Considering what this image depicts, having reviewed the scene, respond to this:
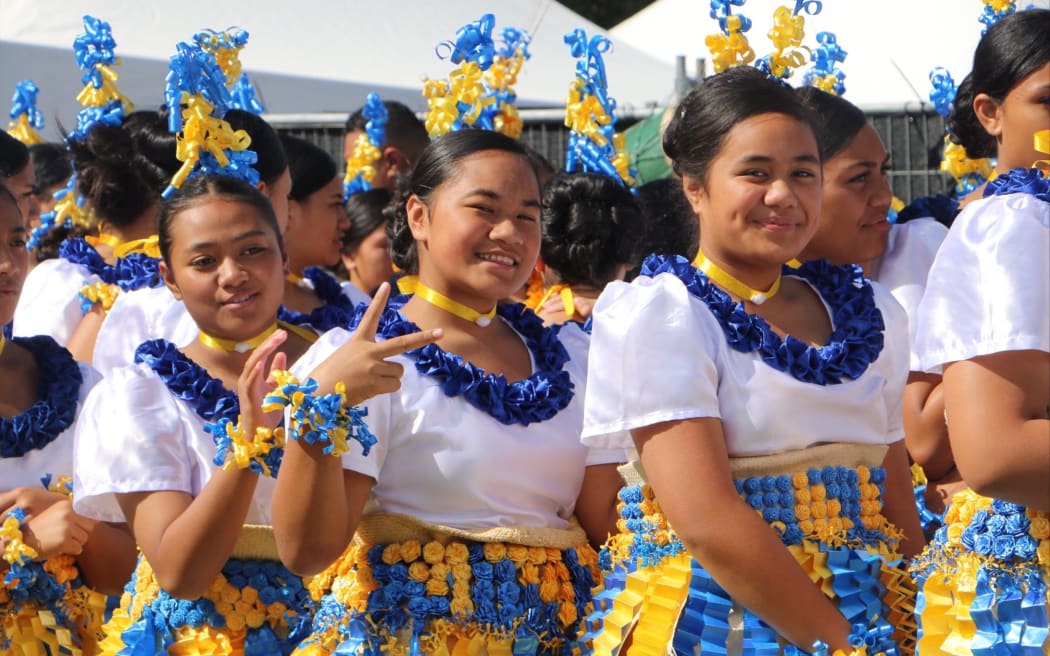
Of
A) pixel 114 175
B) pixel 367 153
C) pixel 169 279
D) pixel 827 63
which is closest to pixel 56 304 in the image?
pixel 114 175

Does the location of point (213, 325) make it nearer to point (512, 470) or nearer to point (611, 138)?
point (512, 470)

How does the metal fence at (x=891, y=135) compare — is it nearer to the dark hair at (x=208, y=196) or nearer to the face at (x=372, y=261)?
the face at (x=372, y=261)

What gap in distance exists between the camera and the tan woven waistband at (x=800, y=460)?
2.68 meters

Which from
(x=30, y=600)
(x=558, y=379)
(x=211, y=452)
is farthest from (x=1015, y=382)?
(x=30, y=600)

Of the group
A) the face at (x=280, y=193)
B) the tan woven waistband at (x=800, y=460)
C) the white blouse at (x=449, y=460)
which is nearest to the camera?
the tan woven waistband at (x=800, y=460)

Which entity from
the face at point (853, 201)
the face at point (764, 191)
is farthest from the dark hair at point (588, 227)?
the face at point (764, 191)

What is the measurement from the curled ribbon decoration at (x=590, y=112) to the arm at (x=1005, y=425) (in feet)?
6.99

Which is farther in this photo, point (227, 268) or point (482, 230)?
point (227, 268)

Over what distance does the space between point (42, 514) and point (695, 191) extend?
1612mm

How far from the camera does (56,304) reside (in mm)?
4766

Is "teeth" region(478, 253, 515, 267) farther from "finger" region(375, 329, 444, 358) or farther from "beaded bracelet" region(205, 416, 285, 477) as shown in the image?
"beaded bracelet" region(205, 416, 285, 477)

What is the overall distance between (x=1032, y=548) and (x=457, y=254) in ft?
3.95

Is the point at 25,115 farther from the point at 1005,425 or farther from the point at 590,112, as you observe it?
the point at 1005,425

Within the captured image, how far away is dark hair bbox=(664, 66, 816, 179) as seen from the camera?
2840 millimetres
